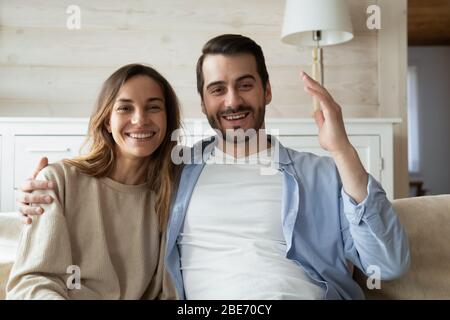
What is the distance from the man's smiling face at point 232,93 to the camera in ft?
4.30

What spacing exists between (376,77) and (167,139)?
6.34 ft

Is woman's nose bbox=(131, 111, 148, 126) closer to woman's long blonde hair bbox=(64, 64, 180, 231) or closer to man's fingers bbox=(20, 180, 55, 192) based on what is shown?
woman's long blonde hair bbox=(64, 64, 180, 231)

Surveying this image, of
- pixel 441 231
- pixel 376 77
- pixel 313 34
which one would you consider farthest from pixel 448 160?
pixel 441 231

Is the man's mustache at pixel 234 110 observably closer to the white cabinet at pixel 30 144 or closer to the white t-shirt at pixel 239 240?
the white t-shirt at pixel 239 240

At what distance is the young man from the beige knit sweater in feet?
0.17

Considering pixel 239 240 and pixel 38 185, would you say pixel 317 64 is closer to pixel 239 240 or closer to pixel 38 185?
pixel 239 240

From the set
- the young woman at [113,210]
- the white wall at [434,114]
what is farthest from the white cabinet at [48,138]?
the white wall at [434,114]

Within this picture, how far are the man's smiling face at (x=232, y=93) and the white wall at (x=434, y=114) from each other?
607 centimetres

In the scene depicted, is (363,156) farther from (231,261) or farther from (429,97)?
(429,97)

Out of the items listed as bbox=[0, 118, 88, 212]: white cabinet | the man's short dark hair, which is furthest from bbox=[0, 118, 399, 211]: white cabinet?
the man's short dark hair

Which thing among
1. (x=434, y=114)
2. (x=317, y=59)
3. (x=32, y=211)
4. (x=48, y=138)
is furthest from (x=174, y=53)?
(x=434, y=114)

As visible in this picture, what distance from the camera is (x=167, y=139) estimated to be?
1348mm

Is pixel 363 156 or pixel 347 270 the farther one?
pixel 363 156

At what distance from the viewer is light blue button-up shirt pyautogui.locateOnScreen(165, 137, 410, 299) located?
110cm
